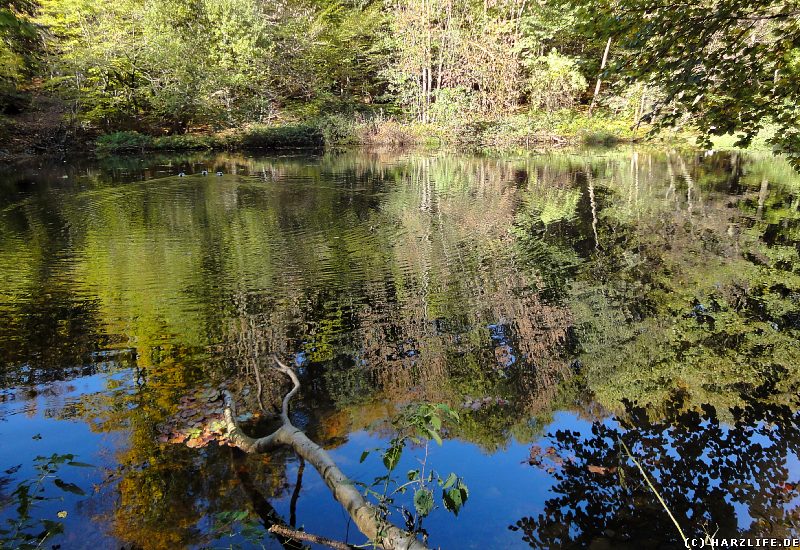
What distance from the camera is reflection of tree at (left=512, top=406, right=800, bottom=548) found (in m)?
3.59

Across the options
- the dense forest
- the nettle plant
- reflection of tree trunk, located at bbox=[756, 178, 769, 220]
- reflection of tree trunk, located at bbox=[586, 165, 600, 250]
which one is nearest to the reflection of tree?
the nettle plant

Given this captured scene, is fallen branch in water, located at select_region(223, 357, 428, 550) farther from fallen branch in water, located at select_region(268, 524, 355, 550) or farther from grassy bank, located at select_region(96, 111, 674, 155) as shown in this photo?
grassy bank, located at select_region(96, 111, 674, 155)

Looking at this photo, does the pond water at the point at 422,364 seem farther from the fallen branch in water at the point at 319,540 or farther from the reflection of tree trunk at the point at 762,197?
the fallen branch in water at the point at 319,540

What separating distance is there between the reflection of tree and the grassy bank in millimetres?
27171

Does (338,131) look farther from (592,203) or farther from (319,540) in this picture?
(319,540)

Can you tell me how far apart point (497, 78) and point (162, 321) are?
29.6 meters

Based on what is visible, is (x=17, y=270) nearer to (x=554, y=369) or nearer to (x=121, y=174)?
(x=554, y=369)

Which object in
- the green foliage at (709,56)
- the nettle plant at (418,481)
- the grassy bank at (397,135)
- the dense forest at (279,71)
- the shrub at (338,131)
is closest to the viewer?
the nettle plant at (418,481)

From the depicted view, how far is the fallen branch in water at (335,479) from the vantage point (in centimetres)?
288

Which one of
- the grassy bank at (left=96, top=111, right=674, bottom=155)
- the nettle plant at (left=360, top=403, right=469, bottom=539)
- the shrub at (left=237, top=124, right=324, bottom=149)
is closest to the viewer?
the nettle plant at (left=360, top=403, right=469, bottom=539)

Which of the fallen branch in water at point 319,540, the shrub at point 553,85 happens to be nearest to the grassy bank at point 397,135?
the shrub at point 553,85

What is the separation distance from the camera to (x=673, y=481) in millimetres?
4004

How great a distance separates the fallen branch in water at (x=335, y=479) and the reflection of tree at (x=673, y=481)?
1.21 m

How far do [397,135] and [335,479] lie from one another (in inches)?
1220
